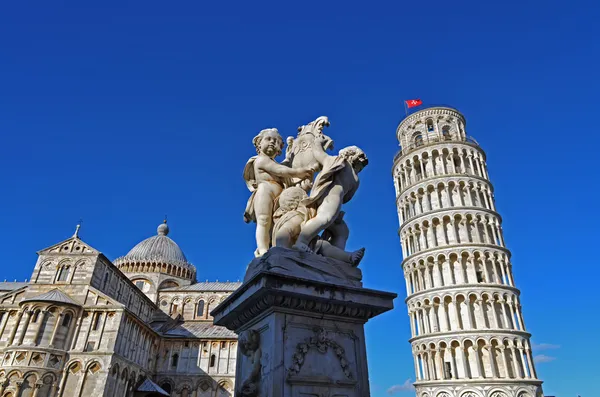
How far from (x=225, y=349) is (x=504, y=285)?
30.3m

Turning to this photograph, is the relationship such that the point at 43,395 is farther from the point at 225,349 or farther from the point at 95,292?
the point at 225,349

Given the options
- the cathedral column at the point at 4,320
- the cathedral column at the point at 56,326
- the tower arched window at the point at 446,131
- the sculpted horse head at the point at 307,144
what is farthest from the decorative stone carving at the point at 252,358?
the tower arched window at the point at 446,131

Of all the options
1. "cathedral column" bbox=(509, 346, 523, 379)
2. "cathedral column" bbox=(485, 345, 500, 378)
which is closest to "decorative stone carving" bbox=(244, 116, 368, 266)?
"cathedral column" bbox=(485, 345, 500, 378)

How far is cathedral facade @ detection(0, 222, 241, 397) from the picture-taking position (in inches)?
1194

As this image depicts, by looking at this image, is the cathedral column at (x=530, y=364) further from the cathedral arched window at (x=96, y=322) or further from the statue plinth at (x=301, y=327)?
the statue plinth at (x=301, y=327)

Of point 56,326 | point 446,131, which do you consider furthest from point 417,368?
point 56,326

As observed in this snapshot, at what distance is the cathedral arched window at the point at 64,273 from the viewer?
116 ft

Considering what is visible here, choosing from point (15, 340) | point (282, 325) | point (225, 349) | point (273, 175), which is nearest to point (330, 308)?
point (282, 325)

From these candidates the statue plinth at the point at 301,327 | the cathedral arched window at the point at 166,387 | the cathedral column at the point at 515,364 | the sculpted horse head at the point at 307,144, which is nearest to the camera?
the statue plinth at the point at 301,327

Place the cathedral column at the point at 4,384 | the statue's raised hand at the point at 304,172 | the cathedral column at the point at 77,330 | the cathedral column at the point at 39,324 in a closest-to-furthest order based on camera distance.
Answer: the statue's raised hand at the point at 304,172 < the cathedral column at the point at 4,384 < the cathedral column at the point at 39,324 < the cathedral column at the point at 77,330

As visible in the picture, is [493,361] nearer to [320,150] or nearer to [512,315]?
[512,315]

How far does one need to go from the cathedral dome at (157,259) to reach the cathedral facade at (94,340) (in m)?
5.70

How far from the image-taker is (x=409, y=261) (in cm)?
3884

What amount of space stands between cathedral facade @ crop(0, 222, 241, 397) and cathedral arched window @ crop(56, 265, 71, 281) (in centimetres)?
8
